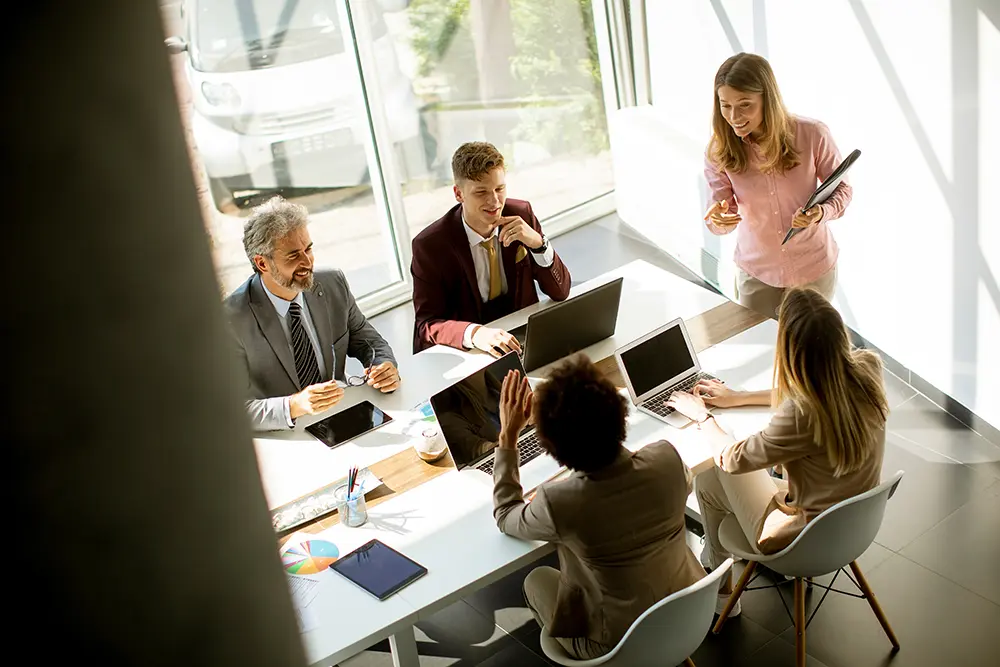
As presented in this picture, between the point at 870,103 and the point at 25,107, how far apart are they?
14.8ft

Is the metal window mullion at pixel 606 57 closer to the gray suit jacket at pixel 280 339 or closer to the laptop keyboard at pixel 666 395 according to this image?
the gray suit jacket at pixel 280 339

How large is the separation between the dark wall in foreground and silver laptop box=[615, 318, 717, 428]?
275 cm

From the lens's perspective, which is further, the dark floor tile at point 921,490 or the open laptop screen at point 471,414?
the dark floor tile at point 921,490

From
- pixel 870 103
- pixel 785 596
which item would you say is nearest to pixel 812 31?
pixel 870 103

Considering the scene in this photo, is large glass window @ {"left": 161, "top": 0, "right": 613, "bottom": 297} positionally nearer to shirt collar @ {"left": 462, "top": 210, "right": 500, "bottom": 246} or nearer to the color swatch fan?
shirt collar @ {"left": 462, "top": 210, "right": 500, "bottom": 246}

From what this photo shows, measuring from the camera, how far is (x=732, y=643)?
326cm

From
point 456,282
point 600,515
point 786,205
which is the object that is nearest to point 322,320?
point 456,282

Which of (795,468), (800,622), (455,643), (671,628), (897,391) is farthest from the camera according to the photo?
(897,391)

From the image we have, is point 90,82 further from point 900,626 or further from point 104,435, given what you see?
point 900,626

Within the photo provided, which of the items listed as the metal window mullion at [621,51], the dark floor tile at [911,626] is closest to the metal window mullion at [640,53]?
the metal window mullion at [621,51]

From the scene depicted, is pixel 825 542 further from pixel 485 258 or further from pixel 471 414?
pixel 485 258

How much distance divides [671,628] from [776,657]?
0.93 metres

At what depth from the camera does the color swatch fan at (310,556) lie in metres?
2.62

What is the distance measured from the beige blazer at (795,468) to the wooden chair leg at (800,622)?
163 millimetres
